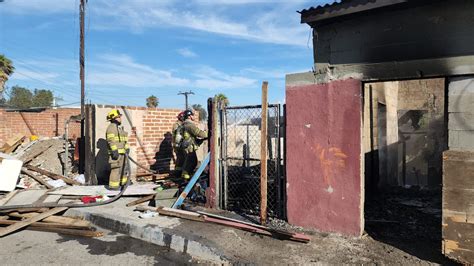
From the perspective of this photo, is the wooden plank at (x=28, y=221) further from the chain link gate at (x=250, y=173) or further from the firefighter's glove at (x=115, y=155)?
the chain link gate at (x=250, y=173)

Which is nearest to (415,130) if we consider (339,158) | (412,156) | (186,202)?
(412,156)

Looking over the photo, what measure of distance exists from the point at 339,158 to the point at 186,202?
3608 millimetres

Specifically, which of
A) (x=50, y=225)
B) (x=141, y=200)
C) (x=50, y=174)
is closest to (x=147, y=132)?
(x=50, y=174)

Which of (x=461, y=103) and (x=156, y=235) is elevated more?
(x=461, y=103)

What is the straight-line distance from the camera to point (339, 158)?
5.09 m

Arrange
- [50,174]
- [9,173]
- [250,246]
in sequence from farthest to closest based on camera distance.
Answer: [50,174], [9,173], [250,246]

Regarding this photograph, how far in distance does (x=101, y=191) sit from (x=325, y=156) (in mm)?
5489

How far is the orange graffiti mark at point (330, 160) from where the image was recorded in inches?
200

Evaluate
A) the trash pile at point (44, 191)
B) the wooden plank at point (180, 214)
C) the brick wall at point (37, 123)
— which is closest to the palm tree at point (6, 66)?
the brick wall at point (37, 123)

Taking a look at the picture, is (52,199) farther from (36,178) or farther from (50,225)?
(36,178)

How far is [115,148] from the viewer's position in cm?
805

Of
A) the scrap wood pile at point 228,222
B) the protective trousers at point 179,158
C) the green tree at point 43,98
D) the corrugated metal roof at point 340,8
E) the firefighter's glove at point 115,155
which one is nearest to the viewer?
the corrugated metal roof at point 340,8

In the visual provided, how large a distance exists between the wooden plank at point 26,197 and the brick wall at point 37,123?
11.4 m

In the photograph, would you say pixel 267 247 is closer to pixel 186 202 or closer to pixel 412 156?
pixel 186 202
